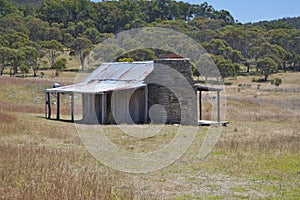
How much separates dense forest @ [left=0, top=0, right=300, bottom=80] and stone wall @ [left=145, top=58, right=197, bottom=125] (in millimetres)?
31183

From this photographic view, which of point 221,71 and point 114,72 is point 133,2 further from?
point 114,72

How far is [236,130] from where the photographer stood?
22266mm

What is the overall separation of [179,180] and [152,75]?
1472cm

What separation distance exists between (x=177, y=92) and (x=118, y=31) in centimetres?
9011

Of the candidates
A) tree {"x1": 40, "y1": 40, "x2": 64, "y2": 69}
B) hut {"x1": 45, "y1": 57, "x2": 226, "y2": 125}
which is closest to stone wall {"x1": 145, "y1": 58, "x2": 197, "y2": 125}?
hut {"x1": 45, "y1": 57, "x2": 226, "y2": 125}

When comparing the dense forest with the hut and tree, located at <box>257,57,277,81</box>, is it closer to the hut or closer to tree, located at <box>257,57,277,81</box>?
tree, located at <box>257,57,277,81</box>

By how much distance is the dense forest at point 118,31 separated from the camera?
234 feet

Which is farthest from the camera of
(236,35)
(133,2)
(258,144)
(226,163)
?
(133,2)

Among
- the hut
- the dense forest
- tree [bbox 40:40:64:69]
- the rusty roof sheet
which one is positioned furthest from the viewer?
tree [bbox 40:40:64:69]

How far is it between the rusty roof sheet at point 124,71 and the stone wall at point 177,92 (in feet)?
3.76

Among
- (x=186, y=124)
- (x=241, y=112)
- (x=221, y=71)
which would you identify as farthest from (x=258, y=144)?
(x=221, y=71)

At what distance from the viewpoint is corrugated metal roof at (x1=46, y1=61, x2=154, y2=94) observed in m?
25.0

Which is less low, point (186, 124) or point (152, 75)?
point (152, 75)

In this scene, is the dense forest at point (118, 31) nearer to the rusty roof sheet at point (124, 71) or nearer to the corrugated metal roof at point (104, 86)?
the rusty roof sheet at point (124, 71)
